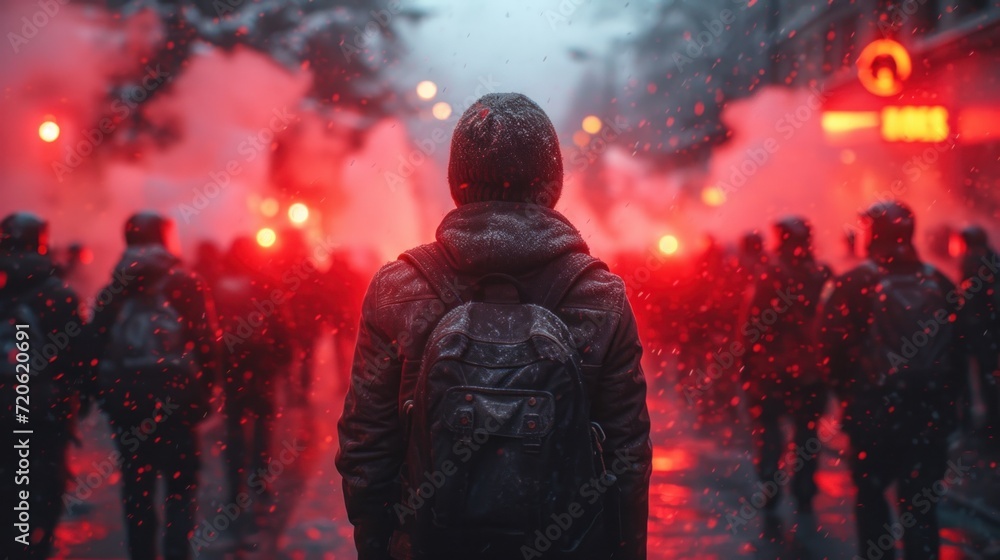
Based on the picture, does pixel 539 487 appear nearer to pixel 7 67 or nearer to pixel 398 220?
pixel 7 67

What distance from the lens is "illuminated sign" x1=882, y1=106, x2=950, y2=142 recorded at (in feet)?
35.8

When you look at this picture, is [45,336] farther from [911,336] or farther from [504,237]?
[911,336]

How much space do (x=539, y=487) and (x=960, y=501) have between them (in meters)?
4.77

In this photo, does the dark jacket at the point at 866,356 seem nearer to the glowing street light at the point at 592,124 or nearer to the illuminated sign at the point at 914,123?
the illuminated sign at the point at 914,123

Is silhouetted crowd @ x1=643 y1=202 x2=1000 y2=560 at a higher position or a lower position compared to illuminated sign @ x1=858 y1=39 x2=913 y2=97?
lower

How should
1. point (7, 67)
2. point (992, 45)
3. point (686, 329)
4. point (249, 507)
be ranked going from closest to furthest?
point (249, 507), point (686, 329), point (992, 45), point (7, 67)

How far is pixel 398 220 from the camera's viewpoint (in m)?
17.5

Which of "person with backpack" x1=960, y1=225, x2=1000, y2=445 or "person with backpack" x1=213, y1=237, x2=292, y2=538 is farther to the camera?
"person with backpack" x1=960, y1=225, x2=1000, y2=445

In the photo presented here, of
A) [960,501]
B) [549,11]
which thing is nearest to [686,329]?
[960,501]

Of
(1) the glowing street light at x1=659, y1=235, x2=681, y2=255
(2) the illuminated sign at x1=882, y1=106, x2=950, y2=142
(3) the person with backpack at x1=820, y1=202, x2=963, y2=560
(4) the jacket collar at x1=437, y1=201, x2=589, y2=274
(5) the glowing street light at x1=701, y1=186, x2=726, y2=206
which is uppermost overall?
(5) the glowing street light at x1=701, y1=186, x2=726, y2=206

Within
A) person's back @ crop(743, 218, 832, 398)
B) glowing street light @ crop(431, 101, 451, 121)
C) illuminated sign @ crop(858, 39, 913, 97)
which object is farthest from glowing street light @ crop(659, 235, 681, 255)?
glowing street light @ crop(431, 101, 451, 121)

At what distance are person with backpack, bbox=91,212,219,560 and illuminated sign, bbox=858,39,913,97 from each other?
5.84 meters

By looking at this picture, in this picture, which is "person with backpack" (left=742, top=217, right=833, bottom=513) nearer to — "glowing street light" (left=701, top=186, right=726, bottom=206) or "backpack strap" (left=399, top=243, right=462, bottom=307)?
"backpack strap" (left=399, top=243, right=462, bottom=307)

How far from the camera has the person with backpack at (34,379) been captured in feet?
12.7
